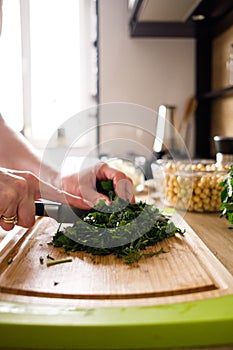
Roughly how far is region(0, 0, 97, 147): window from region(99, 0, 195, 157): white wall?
14 cm

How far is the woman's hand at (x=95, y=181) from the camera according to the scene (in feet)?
3.36

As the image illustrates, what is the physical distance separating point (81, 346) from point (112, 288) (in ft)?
0.40

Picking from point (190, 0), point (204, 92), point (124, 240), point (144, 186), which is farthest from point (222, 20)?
point (124, 240)

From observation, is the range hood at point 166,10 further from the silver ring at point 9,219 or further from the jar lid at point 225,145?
the silver ring at point 9,219

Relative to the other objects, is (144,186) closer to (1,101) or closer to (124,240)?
(124,240)

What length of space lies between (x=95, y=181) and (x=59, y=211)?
0.66 ft

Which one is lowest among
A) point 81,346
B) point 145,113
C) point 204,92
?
point 81,346

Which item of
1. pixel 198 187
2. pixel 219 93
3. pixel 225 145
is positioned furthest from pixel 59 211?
pixel 219 93

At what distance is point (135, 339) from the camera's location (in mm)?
497

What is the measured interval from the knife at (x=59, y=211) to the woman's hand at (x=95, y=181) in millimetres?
78

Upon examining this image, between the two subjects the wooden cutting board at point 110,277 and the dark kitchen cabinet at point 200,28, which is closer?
the wooden cutting board at point 110,277

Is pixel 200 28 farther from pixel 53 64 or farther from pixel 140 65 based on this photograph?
pixel 53 64

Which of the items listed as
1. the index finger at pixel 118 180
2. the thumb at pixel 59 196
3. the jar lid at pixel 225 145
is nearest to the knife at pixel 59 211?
the thumb at pixel 59 196

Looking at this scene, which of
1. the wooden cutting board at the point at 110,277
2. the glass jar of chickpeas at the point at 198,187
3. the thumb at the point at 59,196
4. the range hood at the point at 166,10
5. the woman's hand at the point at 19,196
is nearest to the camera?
the wooden cutting board at the point at 110,277
